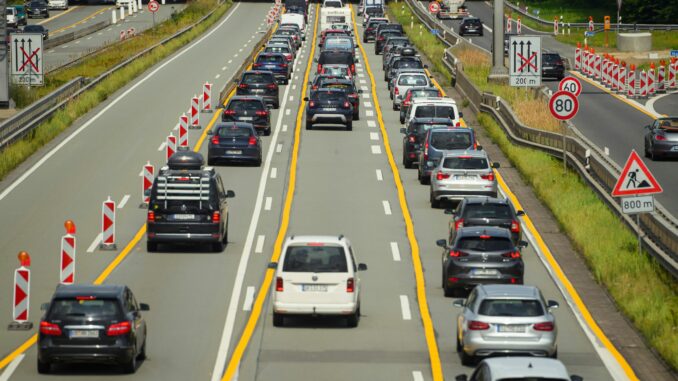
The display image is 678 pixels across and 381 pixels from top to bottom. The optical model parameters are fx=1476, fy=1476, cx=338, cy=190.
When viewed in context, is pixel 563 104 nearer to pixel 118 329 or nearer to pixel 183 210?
pixel 183 210

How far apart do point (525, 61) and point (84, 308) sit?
3053 centimetres

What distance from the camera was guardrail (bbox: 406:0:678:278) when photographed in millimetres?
27750

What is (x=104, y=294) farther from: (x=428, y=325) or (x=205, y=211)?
(x=205, y=211)

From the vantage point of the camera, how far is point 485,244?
26500 millimetres

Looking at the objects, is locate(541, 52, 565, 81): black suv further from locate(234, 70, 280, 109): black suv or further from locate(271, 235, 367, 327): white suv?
locate(271, 235, 367, 327): white suv

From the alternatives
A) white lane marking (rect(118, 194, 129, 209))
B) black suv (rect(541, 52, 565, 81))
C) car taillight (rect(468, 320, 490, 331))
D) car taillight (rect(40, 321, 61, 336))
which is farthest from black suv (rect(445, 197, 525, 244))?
black suv (rect(541, 52, 565, 81))

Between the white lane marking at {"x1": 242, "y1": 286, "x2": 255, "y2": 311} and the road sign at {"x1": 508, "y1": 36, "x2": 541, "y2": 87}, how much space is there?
2251cm

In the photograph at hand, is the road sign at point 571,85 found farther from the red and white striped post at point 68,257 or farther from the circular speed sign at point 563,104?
the red and white striped post at point 68,257

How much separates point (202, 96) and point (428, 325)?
116 ft

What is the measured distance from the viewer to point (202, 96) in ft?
194

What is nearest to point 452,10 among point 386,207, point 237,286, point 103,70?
point 103,70

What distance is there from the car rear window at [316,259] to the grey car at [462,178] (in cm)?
1253

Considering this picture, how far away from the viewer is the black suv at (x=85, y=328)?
65.5 feet

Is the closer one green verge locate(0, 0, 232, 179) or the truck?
green verge locate(0, 0, 232, 179)
